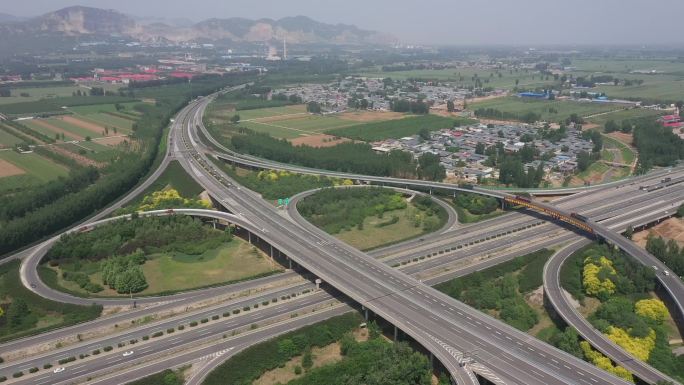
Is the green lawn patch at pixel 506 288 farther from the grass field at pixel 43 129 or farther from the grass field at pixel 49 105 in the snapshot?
the grass field at pixel 49 105

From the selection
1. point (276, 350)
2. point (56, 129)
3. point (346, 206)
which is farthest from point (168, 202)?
point (56, 129)

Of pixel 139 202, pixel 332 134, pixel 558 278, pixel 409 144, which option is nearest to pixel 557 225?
pixel 558 278

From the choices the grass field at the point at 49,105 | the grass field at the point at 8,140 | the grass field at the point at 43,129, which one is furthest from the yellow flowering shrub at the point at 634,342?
the grass field at the point at 49,105

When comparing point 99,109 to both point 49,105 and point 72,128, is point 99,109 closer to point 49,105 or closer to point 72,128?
point 49,105

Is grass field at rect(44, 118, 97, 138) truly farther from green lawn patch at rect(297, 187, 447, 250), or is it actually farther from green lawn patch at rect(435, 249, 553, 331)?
green lawn patch at rect(435, 249, 553, 331)

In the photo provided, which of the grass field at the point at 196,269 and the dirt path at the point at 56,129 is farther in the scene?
the dirt path at the point at 56,129

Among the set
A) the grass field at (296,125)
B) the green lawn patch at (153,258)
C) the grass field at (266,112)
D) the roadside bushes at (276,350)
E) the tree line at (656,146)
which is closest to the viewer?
the roadside bushes at (276,350)
